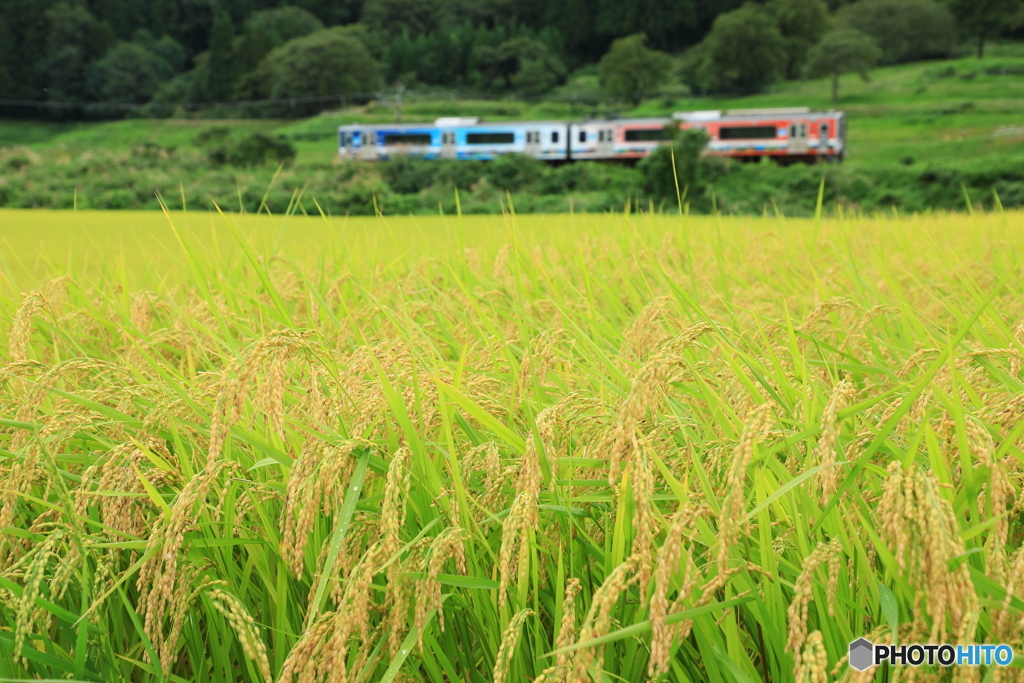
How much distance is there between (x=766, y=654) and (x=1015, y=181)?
101 feet

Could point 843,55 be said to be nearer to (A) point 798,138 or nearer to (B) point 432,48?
(A) point 798,138

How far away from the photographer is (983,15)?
206 feet

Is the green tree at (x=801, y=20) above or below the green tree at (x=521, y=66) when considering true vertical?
above

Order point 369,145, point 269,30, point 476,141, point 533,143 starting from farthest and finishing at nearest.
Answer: point 269,30 → point 369,145 → point 476,141 → point 533,143


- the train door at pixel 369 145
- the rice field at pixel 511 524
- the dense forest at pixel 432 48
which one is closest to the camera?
the rice field at pixel 511 524

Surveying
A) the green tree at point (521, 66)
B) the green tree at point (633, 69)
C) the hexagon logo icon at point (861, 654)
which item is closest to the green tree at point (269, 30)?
the green tree at point (521, 66)

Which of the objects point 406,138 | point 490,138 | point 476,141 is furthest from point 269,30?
point 490,138

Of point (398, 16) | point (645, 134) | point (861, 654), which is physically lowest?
point (861, 654)

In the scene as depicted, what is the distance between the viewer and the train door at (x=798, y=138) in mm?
28719

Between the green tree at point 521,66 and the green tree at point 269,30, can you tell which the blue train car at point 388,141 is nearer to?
the green tree at point 269,30

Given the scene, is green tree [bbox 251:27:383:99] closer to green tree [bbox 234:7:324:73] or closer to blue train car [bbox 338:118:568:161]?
green tree [bbox 234:7:324:73]

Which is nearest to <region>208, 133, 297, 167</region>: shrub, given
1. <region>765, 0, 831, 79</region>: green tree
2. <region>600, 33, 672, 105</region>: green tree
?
<region>600, 33, 672, 105</region>: green tree

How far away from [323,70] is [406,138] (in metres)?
35.1

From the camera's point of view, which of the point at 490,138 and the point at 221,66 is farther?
the point at 221,66
